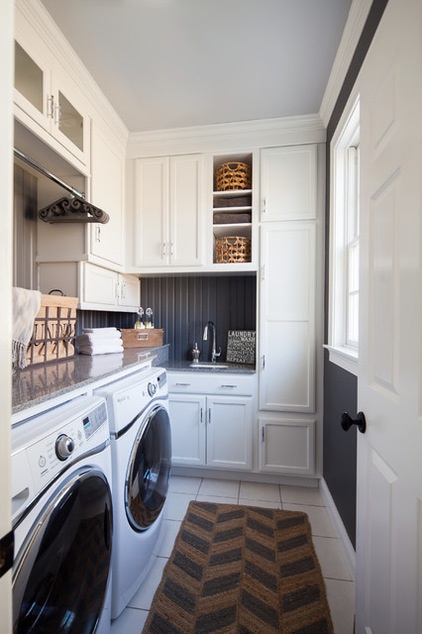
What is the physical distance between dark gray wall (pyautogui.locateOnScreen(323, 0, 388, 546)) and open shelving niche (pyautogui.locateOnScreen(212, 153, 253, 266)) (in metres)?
0.58

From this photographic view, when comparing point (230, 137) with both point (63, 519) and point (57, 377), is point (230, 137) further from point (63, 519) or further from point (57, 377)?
point (63, 519)

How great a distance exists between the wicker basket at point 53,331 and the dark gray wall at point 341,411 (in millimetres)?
1536

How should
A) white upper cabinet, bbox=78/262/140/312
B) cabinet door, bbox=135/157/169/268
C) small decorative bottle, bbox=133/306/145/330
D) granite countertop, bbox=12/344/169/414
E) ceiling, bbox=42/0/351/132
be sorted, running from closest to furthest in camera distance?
granite countertop, bbox=12/344/169/414 < ceiling, bbox=42/0/351/132 < white upper cabinet, bbox=78/262/140/312 < cabinet door, bbox=135/157/169/268 < small decorative bottle, bbox=133/306/145/330

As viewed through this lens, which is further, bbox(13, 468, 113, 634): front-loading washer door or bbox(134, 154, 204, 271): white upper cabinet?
bbox(134, 154, 204, 271): white upper cabinet

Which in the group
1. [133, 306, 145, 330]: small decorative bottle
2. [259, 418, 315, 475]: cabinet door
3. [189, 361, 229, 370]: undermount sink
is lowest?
[259, 418, 315, 475]: cabinet door

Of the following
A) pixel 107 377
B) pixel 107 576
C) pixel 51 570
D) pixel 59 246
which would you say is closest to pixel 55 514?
pixel 51 570

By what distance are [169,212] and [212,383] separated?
1365 millimetres

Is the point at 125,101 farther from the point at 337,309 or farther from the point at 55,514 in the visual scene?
the point at 55,514

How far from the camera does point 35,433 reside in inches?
28.0

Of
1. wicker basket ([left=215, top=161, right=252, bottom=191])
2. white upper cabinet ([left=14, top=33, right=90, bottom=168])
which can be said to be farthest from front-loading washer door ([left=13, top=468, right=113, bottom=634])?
wicker basket ([left=215, top=161, right=252, bottom=191])

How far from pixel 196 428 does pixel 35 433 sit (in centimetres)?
156

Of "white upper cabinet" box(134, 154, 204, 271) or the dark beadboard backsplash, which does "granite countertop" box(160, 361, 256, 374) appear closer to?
the dark beadboard backsplash

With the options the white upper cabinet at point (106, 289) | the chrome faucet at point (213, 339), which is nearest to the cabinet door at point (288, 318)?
the chrome faucet at point (213, 339)

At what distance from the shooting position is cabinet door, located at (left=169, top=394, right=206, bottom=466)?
6.97 feet
